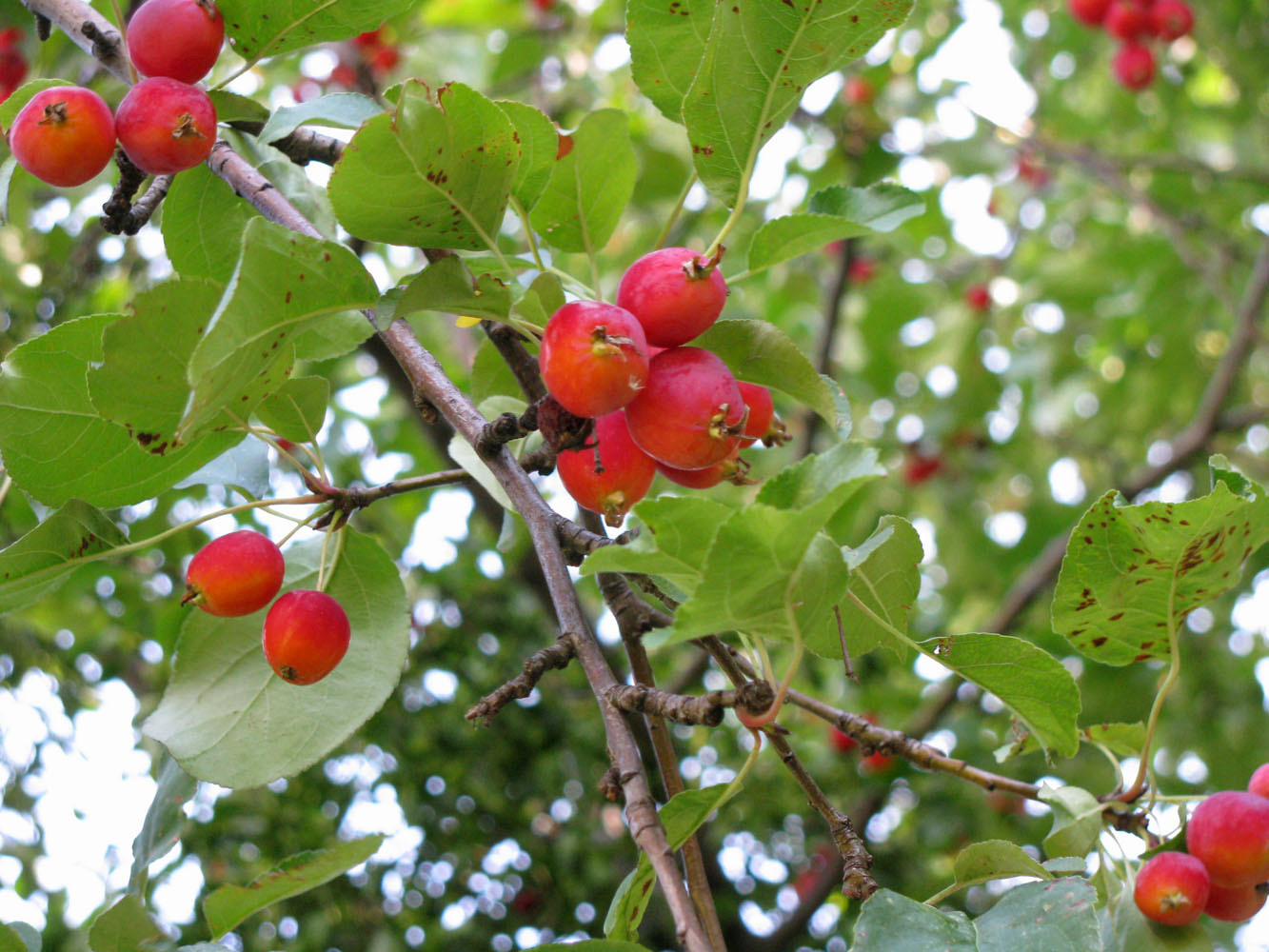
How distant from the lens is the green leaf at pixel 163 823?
3.69 feet

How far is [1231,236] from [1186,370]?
0.55 m

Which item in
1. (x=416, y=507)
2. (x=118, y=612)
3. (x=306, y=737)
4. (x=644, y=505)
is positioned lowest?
(x=416, y=507)

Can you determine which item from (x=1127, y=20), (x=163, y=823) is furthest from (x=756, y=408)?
(x=1127, y=20)

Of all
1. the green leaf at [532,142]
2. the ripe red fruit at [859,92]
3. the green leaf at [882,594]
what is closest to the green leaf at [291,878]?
the green leaf at [882,594]

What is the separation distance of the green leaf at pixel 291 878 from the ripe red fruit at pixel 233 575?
0.23 meters

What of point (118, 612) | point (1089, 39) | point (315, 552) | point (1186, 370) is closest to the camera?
point (315, 552)

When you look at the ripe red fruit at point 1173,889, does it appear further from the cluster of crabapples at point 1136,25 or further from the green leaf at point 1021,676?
the cluster of crabapples at point 1136,25

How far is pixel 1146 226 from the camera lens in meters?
4.42

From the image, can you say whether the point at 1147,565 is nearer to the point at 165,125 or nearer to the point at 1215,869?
the point at 1215,869

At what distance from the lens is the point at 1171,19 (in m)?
3.75

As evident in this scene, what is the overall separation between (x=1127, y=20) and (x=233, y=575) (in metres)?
3.83

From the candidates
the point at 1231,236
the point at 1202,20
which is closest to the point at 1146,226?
the point at 1231,236

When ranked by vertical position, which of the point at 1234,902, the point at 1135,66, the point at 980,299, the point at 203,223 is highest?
the point at 203,223

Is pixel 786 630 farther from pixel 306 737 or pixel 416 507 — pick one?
pixel 416 507
